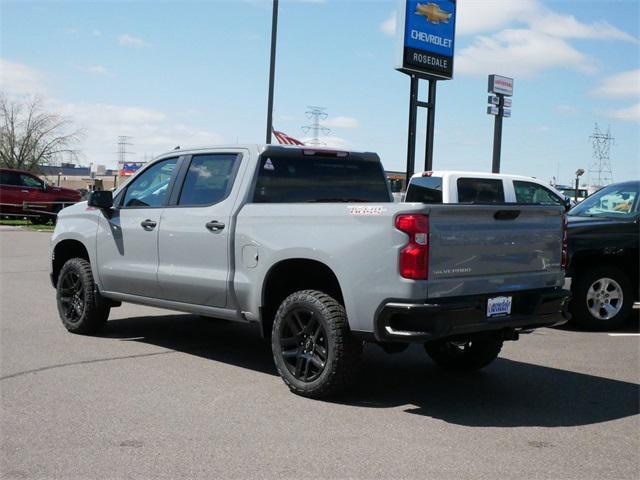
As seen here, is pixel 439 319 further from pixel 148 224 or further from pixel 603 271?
pixel 603 271

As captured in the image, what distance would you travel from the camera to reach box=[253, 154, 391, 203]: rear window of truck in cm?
675

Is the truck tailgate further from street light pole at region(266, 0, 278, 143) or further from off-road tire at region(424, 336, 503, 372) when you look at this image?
street light pole at region(266, 0, 278, 143)

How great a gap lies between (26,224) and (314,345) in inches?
952

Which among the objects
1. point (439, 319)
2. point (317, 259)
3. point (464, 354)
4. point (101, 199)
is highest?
point (101, 199)

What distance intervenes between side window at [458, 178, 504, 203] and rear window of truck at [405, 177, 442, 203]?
334 millimetres

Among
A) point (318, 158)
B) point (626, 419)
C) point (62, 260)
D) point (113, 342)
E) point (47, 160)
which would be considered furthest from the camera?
point (47, 160)

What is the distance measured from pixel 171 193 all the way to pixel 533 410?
3803 mm

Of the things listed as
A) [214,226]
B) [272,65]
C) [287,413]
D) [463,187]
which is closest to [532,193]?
[463,187]

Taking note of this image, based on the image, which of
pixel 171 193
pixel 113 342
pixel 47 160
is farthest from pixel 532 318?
pixel 47 160

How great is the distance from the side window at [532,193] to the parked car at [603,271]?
3.62 meters

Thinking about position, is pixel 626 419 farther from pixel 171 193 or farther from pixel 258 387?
pixel 171 193

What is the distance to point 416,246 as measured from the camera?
17.1ft

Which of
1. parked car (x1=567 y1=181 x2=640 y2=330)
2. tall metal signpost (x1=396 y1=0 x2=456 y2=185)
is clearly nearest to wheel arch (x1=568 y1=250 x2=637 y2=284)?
parked car (x1=567 y1=181 x2=640 y2=330)

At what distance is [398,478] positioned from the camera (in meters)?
4.20
